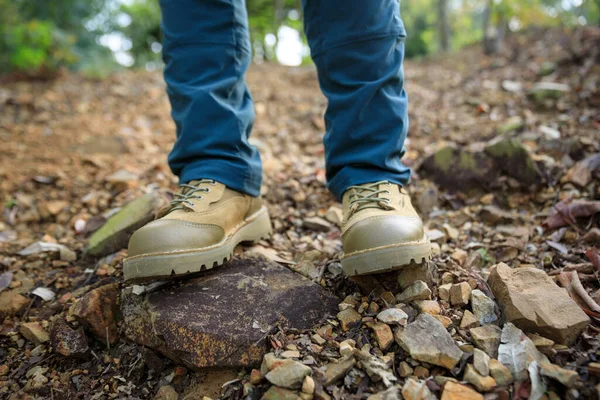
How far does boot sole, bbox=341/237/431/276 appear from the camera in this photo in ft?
3.79

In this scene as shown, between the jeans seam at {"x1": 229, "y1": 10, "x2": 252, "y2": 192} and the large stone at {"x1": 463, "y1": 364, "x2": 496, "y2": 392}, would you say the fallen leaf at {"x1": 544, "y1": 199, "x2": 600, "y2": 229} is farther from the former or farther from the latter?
the jeans seam at {"x1": 229, "y1": 10, "x2": 252, "y2": 192}

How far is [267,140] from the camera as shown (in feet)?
9.84

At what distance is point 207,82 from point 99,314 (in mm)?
774

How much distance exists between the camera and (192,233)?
1267 mm

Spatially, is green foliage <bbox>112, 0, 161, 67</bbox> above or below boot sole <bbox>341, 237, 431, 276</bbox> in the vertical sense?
above

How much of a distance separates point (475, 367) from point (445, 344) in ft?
0.26

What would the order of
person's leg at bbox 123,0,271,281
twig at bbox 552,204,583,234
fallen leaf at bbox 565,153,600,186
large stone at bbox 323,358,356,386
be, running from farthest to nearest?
fallen leaf at bbox 565,153,600,186
twig at bbox 552,204,583,234
person's leg at bbox 123,0,271,281
large stone at bbox 323,358,356,386

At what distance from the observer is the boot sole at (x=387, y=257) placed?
3.79 ft

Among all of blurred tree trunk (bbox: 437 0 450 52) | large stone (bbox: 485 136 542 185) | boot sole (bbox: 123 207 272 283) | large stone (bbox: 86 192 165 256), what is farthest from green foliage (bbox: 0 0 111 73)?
blurred tree trunk (bbox: 437 0 450 52)

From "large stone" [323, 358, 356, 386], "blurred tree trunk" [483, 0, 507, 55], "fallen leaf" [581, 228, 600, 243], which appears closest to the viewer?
"large stone" [323, 358, 356, 386]

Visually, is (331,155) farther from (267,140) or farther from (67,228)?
(267,140)

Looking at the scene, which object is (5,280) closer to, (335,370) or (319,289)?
(319,289)

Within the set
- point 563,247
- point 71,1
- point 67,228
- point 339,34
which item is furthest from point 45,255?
point 71,1

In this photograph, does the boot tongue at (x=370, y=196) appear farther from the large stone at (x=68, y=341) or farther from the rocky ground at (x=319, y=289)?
the large stone at (x=68, y=341)
